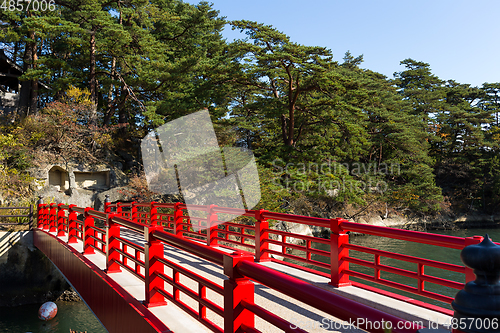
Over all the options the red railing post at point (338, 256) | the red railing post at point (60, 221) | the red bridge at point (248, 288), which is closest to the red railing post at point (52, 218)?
the red railing post at point (60, 221)

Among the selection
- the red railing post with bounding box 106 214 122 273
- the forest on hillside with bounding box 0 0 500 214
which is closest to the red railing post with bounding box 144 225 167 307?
the red railing post with bounding box 106 214 122 273

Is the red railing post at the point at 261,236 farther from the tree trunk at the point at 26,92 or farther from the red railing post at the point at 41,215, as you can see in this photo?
the tree trunk at the point at 26,92

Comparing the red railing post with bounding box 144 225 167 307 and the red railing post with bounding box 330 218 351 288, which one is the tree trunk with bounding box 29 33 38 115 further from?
the red railing post with bounding box 330 218 351 288

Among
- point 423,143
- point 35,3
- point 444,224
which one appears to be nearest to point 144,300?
point 35,3

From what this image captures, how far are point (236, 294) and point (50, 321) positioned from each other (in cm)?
1222

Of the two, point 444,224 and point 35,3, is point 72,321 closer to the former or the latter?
point 35,3

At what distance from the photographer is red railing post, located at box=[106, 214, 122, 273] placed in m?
5.49

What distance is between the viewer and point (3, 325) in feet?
37.3

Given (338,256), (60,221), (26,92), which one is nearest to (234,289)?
(338,256)

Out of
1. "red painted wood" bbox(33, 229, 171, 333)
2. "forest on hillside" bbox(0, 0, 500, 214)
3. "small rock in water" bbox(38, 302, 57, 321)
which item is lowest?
"small rock in water" bbox(38, 302, 57, 321)

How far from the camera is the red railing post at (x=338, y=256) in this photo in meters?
4.74

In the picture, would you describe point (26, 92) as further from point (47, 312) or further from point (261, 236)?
point (261, 236)

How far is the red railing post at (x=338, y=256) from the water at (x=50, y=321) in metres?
9.65

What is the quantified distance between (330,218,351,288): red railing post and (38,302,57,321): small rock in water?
1085 cm
